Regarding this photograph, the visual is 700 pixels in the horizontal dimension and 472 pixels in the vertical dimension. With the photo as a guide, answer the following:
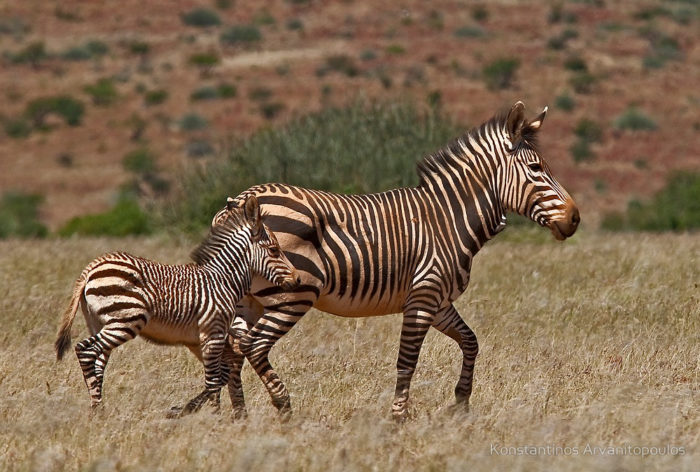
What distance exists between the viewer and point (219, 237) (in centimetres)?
905

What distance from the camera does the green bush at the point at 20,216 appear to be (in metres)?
30.2

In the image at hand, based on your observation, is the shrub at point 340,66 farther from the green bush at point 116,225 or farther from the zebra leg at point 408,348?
the zebra leg at point 408,348

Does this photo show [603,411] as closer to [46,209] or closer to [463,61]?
[46,209]

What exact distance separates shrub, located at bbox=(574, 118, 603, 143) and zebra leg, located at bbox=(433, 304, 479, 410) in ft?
159

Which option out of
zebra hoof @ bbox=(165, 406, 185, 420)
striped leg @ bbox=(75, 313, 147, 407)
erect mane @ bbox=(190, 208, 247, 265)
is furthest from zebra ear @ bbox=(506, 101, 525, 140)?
zebra hoof @ bbox=(165, 406, 185, 420)

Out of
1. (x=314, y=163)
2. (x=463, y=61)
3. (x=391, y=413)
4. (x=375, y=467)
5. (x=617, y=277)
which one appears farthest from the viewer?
(x=463, y=61)

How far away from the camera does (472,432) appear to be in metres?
7.50

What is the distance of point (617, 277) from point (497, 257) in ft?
9.41

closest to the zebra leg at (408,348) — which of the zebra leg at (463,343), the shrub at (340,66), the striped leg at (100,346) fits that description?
the zebra leg at (463,343)

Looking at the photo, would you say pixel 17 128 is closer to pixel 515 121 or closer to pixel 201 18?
pixel 201 18

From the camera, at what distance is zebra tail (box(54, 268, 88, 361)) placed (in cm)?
827

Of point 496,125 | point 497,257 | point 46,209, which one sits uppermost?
point 496,125

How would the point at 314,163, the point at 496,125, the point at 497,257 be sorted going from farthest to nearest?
1. the point at 314,163
2. the point at 497,257
3. the point at 496,125

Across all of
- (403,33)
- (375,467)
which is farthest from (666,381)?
(403,33)
